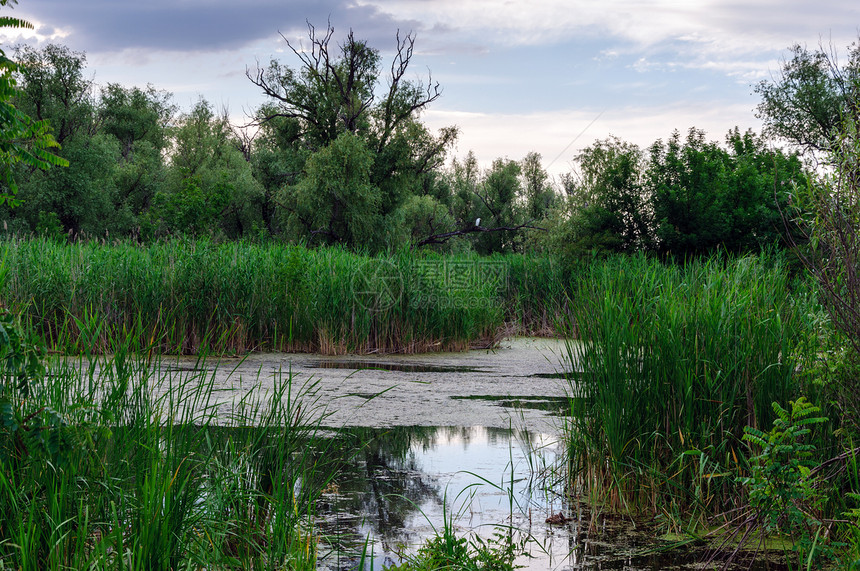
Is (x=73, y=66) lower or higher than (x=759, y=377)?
higher

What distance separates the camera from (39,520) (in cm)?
270

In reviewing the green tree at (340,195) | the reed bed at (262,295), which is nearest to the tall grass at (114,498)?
the reed bed at (262,295)

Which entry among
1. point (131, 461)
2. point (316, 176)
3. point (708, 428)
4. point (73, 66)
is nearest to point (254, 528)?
point (131, 461)

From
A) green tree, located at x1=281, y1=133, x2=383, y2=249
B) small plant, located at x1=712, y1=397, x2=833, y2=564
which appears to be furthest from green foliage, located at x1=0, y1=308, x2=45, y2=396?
green tree, located at x1=281, y1=133, x2=383, y2=249

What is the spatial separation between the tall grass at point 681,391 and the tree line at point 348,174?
12.4 meters

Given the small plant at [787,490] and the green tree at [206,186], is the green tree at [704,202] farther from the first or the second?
the small plant at [787,490]

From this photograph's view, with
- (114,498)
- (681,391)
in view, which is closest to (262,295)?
(681,391)

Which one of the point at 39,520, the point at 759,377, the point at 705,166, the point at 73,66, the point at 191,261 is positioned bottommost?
the point at 39,520

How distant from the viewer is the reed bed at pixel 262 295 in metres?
9.98

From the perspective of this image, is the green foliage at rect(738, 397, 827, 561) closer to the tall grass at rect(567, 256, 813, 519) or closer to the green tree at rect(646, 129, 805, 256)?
the tall grass at rect(567, 256, 813, 519)

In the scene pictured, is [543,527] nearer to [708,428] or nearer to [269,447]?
[708,428]

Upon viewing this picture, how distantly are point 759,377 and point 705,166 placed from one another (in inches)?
582

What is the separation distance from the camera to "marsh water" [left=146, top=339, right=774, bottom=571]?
3686 mm

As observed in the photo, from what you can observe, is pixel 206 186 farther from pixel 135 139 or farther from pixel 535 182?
pixel 535 182
